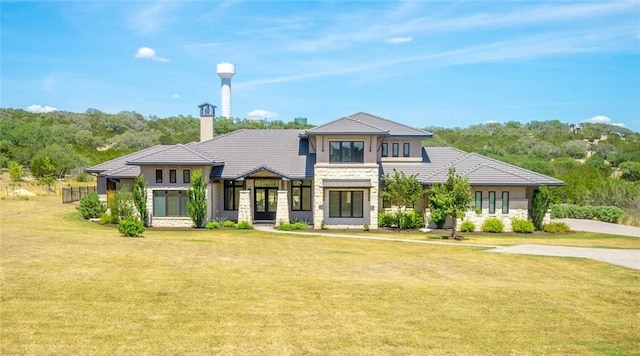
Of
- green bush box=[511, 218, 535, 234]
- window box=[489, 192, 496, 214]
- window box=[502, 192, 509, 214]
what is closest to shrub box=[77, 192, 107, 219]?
window box=[489, 192, 496, 214]

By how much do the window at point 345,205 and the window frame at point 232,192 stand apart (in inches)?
247

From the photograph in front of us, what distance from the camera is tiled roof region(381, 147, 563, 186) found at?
3112 cm

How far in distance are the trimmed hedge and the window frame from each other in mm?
23193

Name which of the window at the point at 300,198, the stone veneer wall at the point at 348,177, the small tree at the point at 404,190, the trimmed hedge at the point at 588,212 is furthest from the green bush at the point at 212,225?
the trimmed hedge at the point at 588,212

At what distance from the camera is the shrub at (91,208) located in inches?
1334

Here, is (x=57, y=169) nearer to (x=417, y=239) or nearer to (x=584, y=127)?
(x=417, y=239)

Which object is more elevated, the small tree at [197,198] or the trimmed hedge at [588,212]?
the small tree at [197,198]

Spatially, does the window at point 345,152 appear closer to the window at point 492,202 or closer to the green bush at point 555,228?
the window at point 492,202

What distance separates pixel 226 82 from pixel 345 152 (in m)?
65.1

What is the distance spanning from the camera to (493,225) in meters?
31.1

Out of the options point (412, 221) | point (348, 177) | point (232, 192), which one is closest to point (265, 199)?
point (232, 192)

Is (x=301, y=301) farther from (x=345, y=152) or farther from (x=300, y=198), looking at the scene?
(x=300, y=198)

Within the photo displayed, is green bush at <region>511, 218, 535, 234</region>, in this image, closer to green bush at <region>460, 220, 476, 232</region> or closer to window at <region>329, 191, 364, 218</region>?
green bush at <region>460, 220, 476, 232</region>

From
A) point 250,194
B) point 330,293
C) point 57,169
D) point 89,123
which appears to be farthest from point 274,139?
point 89,123
